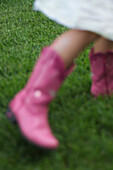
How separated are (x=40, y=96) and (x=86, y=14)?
1.33 feet

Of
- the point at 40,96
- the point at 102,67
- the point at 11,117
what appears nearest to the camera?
the point at 40,96

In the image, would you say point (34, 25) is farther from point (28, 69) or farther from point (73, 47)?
point (73, 47)

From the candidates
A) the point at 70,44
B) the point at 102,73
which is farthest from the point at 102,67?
the point at 70,44

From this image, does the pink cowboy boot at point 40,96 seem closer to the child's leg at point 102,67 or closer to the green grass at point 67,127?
the green grass at point 67,127

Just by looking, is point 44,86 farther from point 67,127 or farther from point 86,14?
point 86,14

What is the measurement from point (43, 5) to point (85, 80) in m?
0.64

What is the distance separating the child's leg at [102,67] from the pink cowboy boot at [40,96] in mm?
345

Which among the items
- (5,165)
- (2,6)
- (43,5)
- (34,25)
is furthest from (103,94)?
(2,6)

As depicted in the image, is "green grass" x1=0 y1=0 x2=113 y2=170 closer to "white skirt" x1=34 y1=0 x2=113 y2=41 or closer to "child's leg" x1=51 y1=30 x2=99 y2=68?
"child's leg" x1=51 y1=30 x2=99 y2=68

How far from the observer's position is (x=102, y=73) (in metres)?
1.81

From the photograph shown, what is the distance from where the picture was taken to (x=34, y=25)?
11.7 feet

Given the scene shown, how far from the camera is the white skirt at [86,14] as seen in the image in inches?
58.3

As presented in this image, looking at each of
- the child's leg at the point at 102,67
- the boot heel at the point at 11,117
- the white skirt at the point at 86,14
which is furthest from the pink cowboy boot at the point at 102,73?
the boot heel at the point at 11,117

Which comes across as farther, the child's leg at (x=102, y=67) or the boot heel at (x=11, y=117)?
the child's leg at (x=102, y=67)
